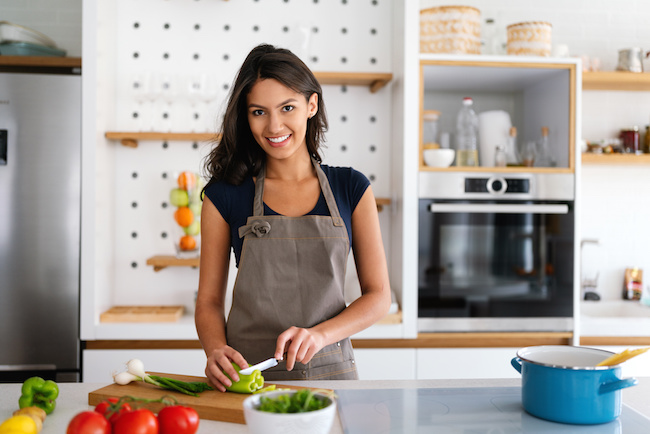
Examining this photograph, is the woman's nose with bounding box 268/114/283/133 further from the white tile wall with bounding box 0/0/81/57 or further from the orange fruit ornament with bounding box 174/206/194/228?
the white tile wall with bounding box 0/0/81/57

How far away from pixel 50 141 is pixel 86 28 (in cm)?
47

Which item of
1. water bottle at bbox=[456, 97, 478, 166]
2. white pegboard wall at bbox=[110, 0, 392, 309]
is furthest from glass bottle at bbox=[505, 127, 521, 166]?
white pegboard wall at bbox=[110, 0, 392, 309]

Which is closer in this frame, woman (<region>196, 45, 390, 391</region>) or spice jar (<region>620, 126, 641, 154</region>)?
woman (<region>196, 45, 390, 391</region>)

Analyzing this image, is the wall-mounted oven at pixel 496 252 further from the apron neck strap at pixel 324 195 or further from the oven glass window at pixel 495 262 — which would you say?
the apron neck strap at pixel 324 195

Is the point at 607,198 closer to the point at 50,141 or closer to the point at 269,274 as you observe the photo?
the point at 269,274

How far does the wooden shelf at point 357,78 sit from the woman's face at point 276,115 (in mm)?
1123

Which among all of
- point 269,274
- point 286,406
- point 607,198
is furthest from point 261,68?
point 607,198

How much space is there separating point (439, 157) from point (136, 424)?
1.90 m

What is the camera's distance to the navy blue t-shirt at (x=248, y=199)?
5.05ft

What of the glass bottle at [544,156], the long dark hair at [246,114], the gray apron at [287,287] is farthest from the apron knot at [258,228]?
the glass bottle at [544,156]

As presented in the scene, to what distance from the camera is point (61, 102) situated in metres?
2.43

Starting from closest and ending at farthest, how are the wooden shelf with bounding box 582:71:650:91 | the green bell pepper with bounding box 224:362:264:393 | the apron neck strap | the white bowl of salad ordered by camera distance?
1. the white bowl of salad
2. the green bell pepper with bounding box 224:362:264:393
3. the apron neck strap
4. the wooden shelf with bounding box 582:71:650:91

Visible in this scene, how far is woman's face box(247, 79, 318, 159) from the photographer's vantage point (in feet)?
4.71

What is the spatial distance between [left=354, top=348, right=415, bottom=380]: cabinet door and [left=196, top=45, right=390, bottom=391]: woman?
3.14 feet
